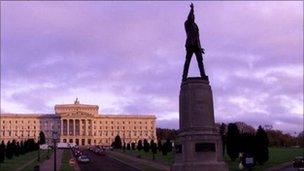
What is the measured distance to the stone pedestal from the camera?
2319 cm

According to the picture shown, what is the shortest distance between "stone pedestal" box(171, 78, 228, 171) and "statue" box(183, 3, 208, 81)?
65 centimetres

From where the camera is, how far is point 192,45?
2455 cm

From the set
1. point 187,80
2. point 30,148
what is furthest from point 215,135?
point 30,148

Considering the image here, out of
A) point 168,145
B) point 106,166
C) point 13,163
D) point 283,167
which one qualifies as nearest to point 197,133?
point 283,167

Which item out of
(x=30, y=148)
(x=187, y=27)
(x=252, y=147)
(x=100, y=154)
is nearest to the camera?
(x=187, y=27)

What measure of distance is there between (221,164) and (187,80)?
391cm

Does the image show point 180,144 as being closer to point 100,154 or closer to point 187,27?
point 187,27

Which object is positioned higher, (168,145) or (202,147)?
(168,145)

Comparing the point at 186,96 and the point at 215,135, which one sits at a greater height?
the point at 186,96

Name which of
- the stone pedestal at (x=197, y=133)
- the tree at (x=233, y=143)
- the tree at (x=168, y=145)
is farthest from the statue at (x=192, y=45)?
the tree at (x=168, y=145)

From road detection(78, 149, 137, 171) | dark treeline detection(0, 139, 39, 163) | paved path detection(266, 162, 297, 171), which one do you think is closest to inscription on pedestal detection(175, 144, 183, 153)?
paved path detection(266, 162, 297, 171)

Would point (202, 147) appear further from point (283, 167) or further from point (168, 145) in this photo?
point (168, 145)

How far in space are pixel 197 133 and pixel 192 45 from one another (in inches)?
156

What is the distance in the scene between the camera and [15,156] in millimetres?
98062
